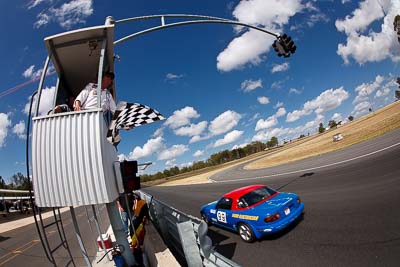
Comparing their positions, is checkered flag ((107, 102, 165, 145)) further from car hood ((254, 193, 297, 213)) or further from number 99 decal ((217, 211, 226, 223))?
number 99 decal ((217, 211, 226, 223))

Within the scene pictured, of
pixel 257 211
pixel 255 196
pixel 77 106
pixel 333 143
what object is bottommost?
pixel 333 143

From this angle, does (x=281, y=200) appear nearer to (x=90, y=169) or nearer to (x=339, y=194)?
(x=339, y=194)

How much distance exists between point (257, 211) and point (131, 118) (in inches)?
203

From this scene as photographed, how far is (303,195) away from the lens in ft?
37.7

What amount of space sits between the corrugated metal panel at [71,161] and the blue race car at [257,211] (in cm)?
504

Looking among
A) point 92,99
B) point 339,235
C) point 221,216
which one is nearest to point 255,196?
point 221,216

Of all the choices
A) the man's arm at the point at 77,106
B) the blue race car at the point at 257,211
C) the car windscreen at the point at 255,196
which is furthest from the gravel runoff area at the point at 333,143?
the man's arm at the point at 77,106

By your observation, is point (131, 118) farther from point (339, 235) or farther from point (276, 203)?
point (339, 235)

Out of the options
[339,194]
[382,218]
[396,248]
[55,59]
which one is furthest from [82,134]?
[339,194]

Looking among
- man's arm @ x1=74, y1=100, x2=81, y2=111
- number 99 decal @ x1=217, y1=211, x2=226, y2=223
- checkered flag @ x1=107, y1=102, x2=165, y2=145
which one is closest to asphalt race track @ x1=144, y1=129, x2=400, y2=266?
number 99 decal @ x1=217, y1=211, x2=226, y2=223

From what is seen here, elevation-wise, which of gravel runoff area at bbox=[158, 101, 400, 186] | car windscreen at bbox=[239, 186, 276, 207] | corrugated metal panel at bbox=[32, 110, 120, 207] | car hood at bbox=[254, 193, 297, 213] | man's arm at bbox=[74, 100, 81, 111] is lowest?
gravel runoff area at bbox=[158, 101, 400, 186]

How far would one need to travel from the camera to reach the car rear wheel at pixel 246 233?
7.48m

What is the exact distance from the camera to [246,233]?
765 centimetres

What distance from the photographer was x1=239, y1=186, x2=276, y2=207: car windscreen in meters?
7.95
